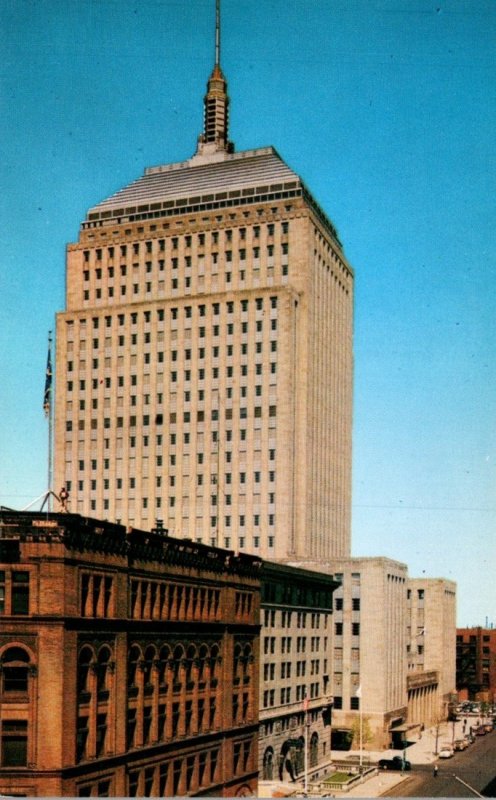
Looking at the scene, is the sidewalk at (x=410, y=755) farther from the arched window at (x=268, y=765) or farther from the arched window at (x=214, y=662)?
the arched window at (x=214, y=662)

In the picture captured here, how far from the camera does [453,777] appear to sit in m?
116

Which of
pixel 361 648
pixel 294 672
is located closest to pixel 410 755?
pixel 361 648

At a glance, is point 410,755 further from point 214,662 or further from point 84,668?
point 84,668

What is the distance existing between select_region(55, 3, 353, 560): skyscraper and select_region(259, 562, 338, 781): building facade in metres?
17.4

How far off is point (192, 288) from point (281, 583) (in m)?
56.8

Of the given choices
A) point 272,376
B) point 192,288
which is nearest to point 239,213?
point 192,288

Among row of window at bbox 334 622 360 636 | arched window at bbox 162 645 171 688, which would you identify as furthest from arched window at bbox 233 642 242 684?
row of window at bbox 334 622 360 636

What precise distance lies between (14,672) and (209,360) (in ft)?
300

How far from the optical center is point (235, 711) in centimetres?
8756

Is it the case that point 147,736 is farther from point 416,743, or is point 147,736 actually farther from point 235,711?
point 416,743

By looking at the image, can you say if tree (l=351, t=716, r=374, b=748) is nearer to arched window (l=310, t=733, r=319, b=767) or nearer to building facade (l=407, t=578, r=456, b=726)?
arched window (l=310, t=733, r=319, b=767)

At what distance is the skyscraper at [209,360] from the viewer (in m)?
143

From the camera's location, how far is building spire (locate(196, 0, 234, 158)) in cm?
16238

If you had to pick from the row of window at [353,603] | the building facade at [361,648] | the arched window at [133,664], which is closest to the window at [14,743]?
the arched window at [133,664]
